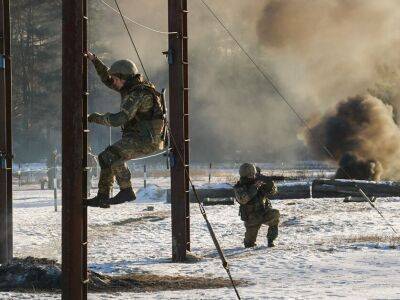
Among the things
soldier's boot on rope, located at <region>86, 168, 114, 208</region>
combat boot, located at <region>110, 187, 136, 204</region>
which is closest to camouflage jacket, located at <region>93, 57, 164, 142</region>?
soldier's boot on rope, located at <region>86, 168, 114, 208</region>

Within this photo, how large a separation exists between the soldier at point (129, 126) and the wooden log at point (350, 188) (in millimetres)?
17318

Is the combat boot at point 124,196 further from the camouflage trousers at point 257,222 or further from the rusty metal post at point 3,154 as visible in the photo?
the camouflage trousers at point 257,222

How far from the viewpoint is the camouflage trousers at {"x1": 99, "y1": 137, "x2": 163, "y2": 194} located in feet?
27.7

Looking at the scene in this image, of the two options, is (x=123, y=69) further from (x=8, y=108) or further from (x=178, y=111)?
(x=8, y=108)

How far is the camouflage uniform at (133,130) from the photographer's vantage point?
27.7 ft

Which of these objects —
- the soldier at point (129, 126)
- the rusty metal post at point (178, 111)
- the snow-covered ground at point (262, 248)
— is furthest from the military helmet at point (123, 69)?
the rusty metal post at point (178, 111)

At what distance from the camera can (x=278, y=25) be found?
1791 inches

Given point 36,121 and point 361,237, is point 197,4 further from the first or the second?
point 361,237

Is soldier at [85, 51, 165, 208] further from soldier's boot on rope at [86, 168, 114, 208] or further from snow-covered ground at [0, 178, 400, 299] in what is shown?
snow-covered ground at [0, 178, 400, 299]

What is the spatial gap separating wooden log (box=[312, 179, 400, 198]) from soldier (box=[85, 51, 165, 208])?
1732cm

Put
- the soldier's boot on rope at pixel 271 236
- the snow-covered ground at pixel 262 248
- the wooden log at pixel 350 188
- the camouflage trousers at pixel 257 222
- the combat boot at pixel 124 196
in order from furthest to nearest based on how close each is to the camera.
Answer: the wooden log at pixel 350 188 < the camouflage trousers at pixel 257 222 < the soldier's boot on rope at pixel 271 236 < the snow-covered ground at pixel 262 248 < the combat boot at pixel 124 196

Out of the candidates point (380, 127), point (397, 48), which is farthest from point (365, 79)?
point (380, 127)

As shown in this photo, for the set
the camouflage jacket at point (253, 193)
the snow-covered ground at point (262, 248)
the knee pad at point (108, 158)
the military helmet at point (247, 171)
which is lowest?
the snow-covered ground at point (262, 248)

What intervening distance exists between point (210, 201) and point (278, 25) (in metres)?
23.6
